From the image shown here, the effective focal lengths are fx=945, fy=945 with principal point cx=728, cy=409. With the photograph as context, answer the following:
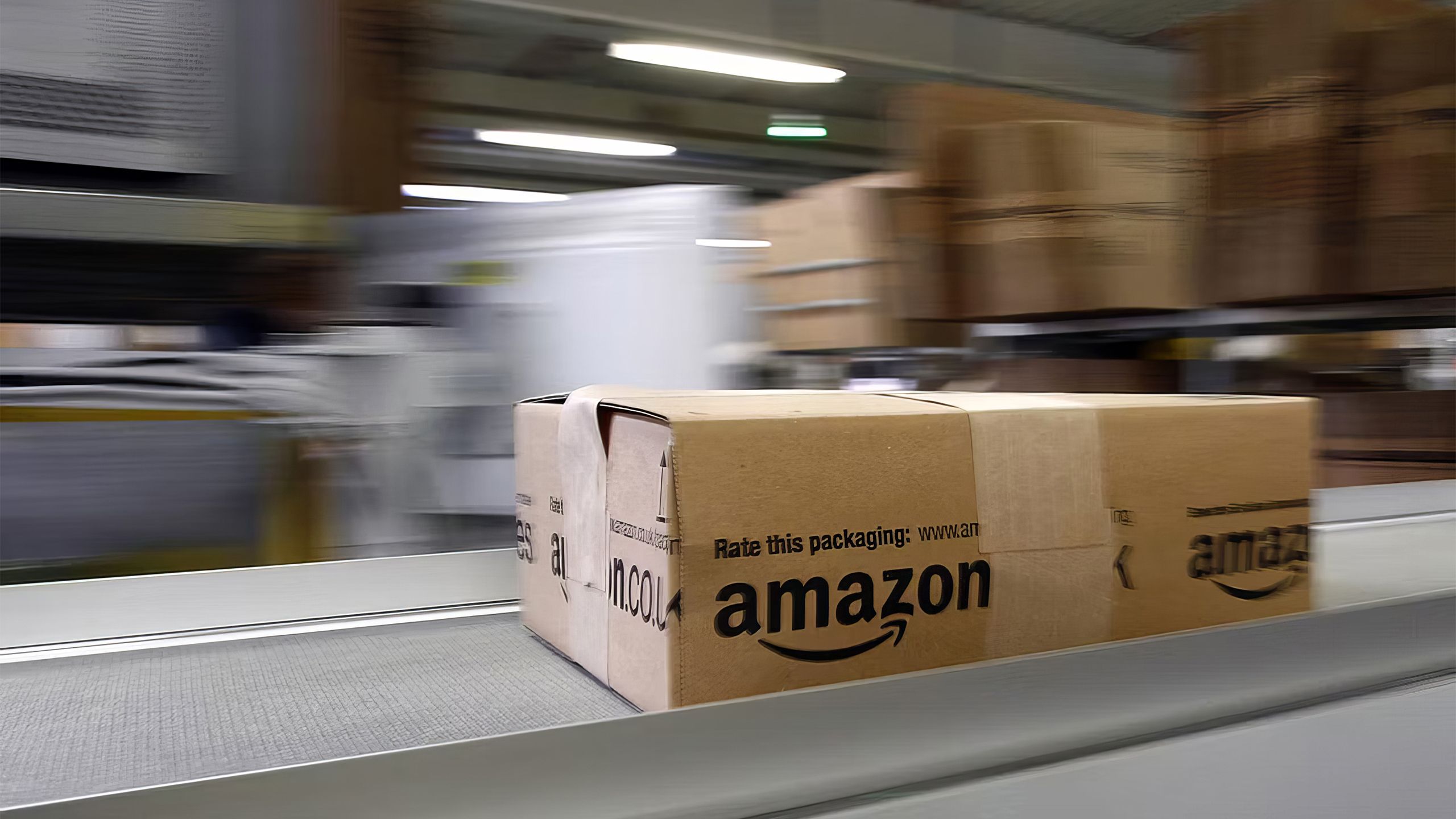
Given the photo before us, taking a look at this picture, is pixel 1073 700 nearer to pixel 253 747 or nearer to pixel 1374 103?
pixel 253 747

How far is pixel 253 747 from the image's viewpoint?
46cm

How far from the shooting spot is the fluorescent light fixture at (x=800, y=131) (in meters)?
2.31

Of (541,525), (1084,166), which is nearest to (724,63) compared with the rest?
(1084,166)

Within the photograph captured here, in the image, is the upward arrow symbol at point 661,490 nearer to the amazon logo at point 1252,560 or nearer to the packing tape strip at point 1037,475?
the packing tape strip at point 1037,475

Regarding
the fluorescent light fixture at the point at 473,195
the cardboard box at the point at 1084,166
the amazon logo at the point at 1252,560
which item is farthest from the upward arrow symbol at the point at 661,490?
the cardboard box at the point at 1084,166

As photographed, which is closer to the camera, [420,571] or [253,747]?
[253,747]

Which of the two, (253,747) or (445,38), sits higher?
(445,38)

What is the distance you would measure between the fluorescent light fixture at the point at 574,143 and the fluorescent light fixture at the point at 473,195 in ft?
0.39

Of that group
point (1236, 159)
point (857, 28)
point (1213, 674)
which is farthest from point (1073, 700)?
point (857, 28)

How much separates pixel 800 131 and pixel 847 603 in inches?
78.7

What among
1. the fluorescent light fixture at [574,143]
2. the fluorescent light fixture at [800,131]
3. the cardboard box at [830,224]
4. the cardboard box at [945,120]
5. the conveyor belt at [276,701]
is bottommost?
the conveyor belt at [276,701]

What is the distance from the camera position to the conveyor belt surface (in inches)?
17.4

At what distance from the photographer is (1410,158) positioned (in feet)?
3.82

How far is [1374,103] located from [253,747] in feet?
4.59
